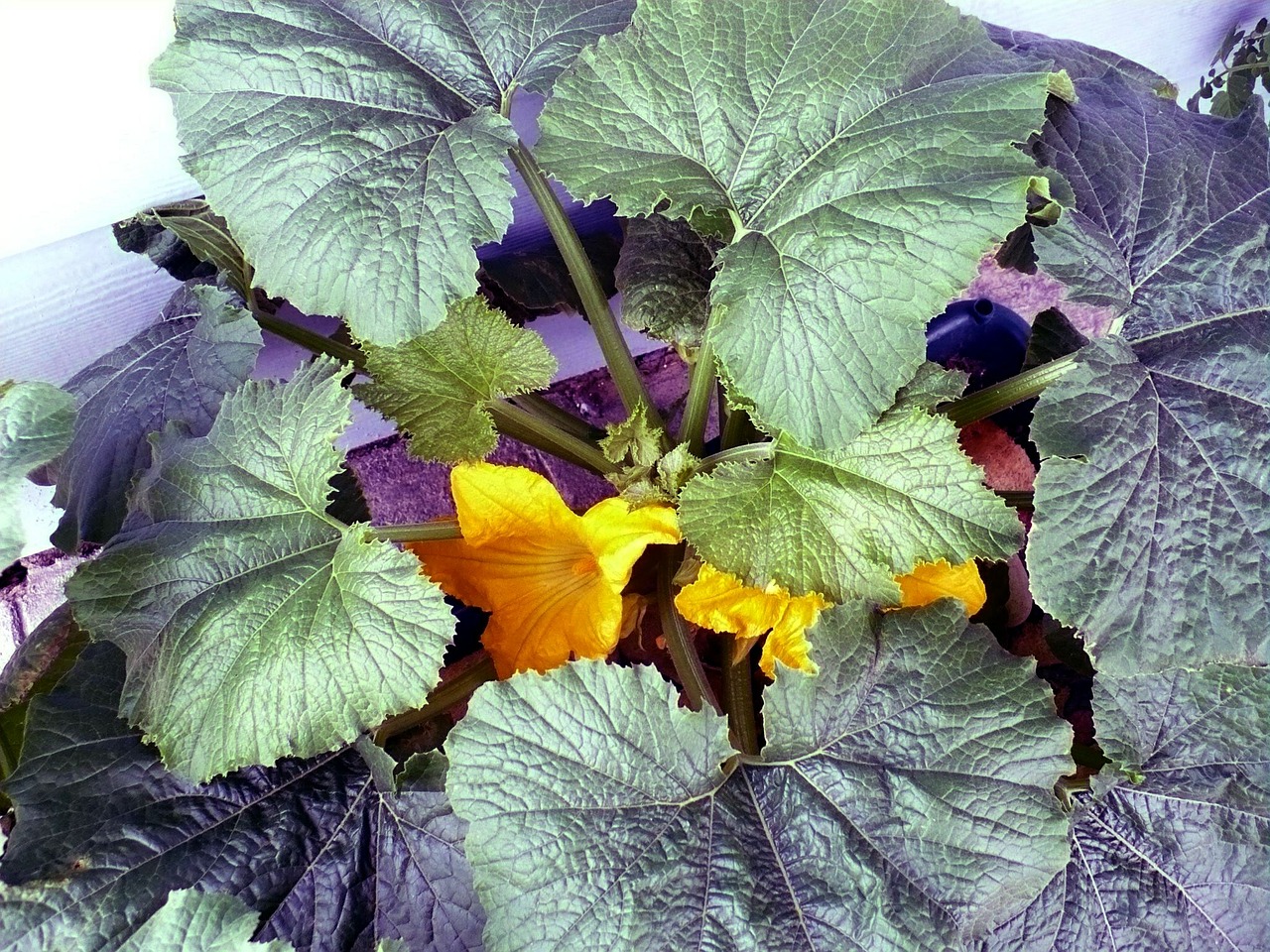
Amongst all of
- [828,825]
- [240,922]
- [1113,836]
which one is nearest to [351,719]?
[240,922]

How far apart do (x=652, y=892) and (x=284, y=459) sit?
1.60 feet

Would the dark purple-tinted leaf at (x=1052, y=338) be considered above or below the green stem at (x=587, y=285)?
below

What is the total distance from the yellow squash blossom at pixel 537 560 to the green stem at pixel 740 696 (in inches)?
6.4

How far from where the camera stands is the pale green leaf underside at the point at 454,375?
38.9 inches

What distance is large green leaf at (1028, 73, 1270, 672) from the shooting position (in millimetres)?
813

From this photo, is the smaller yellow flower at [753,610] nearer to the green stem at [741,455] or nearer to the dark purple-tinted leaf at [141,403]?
the green stem at [741,455]

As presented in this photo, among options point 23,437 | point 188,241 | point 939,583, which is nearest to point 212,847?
point 23,437

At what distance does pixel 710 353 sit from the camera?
998 millimetres

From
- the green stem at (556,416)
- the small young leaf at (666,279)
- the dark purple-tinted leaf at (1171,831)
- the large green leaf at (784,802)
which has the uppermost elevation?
the small young leaf at (666,279)

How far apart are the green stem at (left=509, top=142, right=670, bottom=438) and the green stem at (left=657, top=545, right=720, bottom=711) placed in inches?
6.3

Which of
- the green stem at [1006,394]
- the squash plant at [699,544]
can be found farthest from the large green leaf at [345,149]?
the green stem at [1006,394]

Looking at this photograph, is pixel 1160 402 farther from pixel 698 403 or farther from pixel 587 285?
pixel 587 285

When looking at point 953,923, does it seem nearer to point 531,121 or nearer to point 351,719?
point 351,719

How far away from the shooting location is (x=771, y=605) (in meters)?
0.98
